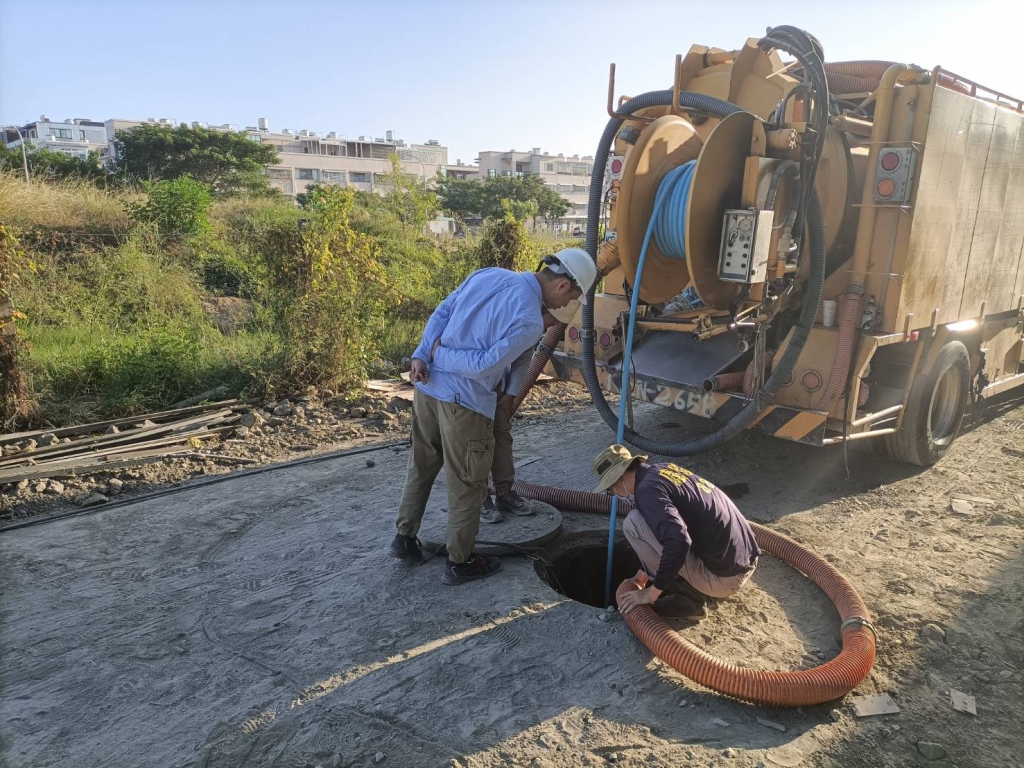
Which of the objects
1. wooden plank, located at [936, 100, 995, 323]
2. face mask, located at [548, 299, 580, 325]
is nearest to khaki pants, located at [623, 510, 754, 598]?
face mask, located at [548, 299, 580, 325]

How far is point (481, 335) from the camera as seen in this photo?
361 centimetres

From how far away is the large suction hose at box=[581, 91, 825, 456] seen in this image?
4.46m

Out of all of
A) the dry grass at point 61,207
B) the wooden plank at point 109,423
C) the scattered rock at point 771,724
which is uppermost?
the dry grass at point 61,207

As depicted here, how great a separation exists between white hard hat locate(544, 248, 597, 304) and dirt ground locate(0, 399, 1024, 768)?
1.78 m

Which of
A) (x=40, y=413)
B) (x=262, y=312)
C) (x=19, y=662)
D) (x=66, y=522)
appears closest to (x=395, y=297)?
(x=262, y=312)

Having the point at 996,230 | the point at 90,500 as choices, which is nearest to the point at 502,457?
the point at 90,500

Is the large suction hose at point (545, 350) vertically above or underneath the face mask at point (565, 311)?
underneath

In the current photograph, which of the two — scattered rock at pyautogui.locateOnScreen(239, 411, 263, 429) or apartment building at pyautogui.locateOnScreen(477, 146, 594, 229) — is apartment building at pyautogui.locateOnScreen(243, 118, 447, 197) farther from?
scattered rock at pyautogui.locateOnScreen(239, 411, 263, 429)

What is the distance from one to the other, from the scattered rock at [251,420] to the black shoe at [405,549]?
3.27 m

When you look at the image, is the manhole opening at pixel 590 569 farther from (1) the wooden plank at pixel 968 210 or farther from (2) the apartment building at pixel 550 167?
(2) the apartment building at pixel 550 167

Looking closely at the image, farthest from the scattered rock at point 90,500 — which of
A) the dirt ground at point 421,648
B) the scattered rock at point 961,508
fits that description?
the scattered rock at point 961,508

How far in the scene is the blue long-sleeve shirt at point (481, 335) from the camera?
352 centimetres

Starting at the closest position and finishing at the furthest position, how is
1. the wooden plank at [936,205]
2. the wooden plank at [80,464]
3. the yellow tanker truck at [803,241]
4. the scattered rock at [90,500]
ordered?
the yellow tanker truck at [803,241] → the wooden plank at [936,205] → the scattered rock at [90,500] → the wooden plank at [80,464]

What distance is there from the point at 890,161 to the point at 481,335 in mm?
3415
